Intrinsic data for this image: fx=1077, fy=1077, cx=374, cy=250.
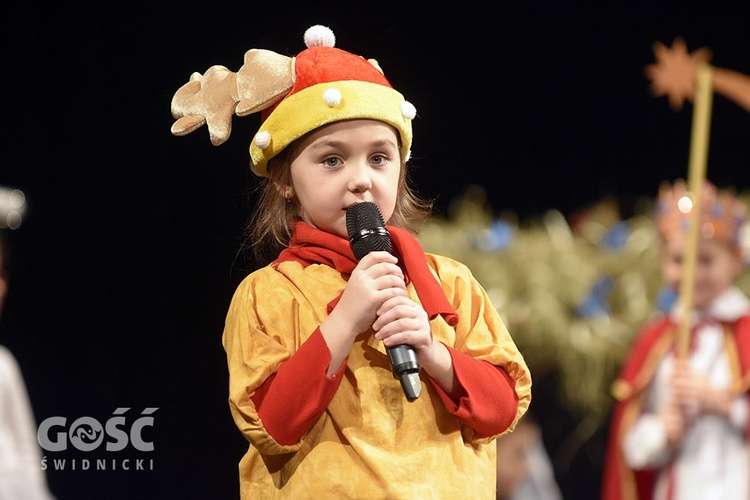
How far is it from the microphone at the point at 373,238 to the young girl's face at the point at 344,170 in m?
0.03

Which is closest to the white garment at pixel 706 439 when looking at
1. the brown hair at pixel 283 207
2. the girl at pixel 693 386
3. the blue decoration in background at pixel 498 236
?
the girl at pixel 693 386

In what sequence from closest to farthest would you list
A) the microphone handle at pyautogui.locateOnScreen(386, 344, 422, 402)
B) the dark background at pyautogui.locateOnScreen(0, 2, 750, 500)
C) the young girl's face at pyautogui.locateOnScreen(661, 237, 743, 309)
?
the microphone handle at pyautogui.locateOnScreen(386, 344, 422, 402) < the dark background at pyautogui.locateOnScreen(0, 2, 750, 500) < the young girl's face at pyautogui.locateOnScreen(661, 237, 743, 309)

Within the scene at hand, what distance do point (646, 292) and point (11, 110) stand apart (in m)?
1.52

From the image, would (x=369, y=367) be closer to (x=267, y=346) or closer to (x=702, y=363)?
(x=267, y=346)

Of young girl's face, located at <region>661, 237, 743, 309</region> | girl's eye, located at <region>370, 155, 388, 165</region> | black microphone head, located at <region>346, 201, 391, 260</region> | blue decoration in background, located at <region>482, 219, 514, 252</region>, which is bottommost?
black microphone head, located at <region>346, 201, 391, 260</region>

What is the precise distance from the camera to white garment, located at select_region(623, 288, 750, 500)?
93.7 inches

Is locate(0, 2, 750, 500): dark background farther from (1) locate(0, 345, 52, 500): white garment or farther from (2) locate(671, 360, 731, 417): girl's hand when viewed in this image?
(2) locate(671, 360, 731, 417): girl's hand

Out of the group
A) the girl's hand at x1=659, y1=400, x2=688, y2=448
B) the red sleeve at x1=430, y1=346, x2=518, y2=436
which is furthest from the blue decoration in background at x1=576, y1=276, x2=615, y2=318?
the red sleeve at x1=430, y1=346, x2=518, y2=436

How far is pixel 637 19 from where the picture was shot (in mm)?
2607

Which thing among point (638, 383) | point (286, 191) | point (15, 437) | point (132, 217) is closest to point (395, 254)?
point (286, 191)

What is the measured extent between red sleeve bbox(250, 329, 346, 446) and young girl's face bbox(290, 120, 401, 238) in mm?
202

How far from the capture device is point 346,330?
138 cm

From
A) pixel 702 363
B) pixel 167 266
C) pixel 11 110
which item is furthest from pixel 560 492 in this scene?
pixel 11 110

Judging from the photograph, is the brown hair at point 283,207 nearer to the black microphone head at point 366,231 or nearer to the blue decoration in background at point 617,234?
the black microphone head at point 366,231
